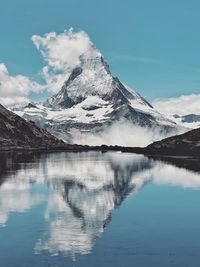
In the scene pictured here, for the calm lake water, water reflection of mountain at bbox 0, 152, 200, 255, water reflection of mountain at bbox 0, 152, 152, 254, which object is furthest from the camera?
water reflection of mountain at bbox 0, 152, 200, 255

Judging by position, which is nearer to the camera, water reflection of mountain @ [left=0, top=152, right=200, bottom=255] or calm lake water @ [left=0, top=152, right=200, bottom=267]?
calm lake water @ [left=0, top=152, right=200, bottom=267]

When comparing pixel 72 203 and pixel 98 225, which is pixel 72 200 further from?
pixel 98 225

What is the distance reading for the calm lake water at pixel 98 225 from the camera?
58756mm

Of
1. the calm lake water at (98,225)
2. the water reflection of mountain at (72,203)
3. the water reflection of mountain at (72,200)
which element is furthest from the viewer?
the water reflection of mountain at (72,200)

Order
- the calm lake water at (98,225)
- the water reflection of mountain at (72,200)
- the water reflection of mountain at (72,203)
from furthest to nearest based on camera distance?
the water reflection of mountain at (72,200) < the water reflection of mountain at (72,203) < the calm lake water at (98,225)

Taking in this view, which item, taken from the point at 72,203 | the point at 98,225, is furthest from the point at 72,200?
the point at 98,225

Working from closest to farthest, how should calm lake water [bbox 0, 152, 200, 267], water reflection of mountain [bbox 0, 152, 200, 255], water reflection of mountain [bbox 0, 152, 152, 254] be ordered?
calm lake water [bbox 0, 152, 200, 267]
water reflection of mountain [bbox 0, 152, 152, 254]
water reflection of mountain [bbox 0, 152, 200, 255]

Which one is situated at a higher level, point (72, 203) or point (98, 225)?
point (72, 203)

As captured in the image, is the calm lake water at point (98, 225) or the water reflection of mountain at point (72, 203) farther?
the water reflection of mountain at point (72, 203)

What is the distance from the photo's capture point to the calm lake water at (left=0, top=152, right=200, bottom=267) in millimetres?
58756

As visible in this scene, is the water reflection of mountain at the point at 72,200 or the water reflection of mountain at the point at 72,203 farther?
the water reflection of mountain at the point at 72,200

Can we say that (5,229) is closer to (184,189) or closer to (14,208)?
(14,208)

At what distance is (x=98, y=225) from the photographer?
79.9 meters

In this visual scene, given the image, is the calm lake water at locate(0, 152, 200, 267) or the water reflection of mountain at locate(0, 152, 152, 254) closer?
the calm lake water at locate(0, 152, 200, 267)
